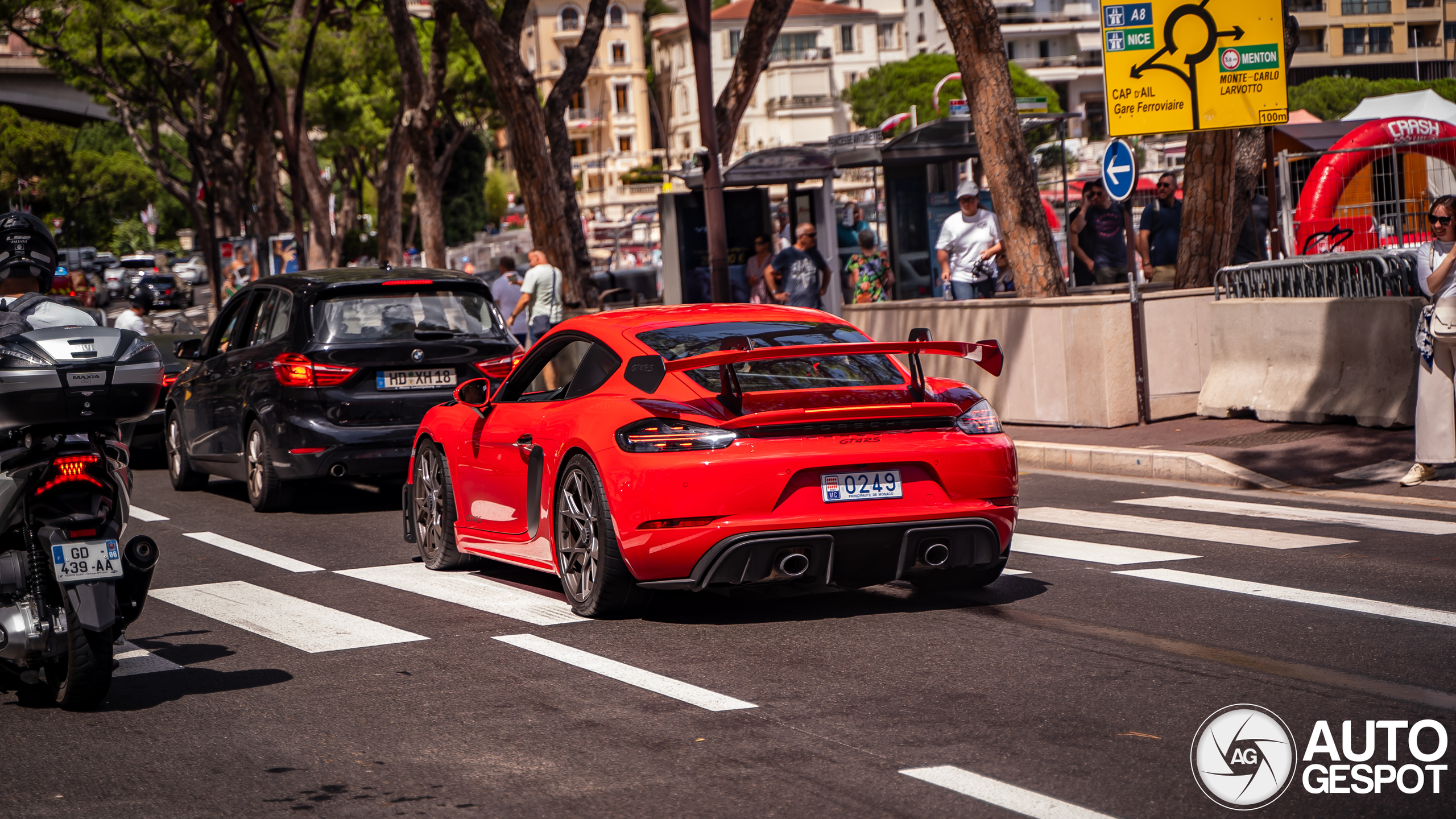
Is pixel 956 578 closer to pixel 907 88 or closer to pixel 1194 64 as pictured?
pixel 1194 64

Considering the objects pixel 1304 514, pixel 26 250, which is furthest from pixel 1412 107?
pixel 26 250

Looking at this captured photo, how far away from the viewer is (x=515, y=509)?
804 cm

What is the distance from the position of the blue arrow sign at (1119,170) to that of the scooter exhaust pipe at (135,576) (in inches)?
478

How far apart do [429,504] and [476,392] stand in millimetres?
946

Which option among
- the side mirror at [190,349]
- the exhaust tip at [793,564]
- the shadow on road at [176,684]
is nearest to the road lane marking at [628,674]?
the exhaust tip at [793,564]

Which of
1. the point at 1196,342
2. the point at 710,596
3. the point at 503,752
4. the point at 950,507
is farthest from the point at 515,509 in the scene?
the point at 1196,342

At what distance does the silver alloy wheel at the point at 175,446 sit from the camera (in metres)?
14.1

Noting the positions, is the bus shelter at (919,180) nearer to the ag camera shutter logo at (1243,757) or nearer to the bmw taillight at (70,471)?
the bmw taillight at (70,471)

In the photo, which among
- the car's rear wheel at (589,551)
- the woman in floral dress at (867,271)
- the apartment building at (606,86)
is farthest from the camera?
the apartment building at (606,86)

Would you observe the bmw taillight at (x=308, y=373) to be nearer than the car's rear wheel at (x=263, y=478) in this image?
Yes

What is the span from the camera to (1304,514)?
9.90 m

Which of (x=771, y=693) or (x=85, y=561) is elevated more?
(x=85, y=561)

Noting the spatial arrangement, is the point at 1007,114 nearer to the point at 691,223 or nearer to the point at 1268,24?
the point at 1268,24

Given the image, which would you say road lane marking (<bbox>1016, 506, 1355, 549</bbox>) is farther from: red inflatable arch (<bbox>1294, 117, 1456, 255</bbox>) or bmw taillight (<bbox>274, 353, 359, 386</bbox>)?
red inflatable arch (<bbox>1294, 117, 1456, 255</bbox>)
